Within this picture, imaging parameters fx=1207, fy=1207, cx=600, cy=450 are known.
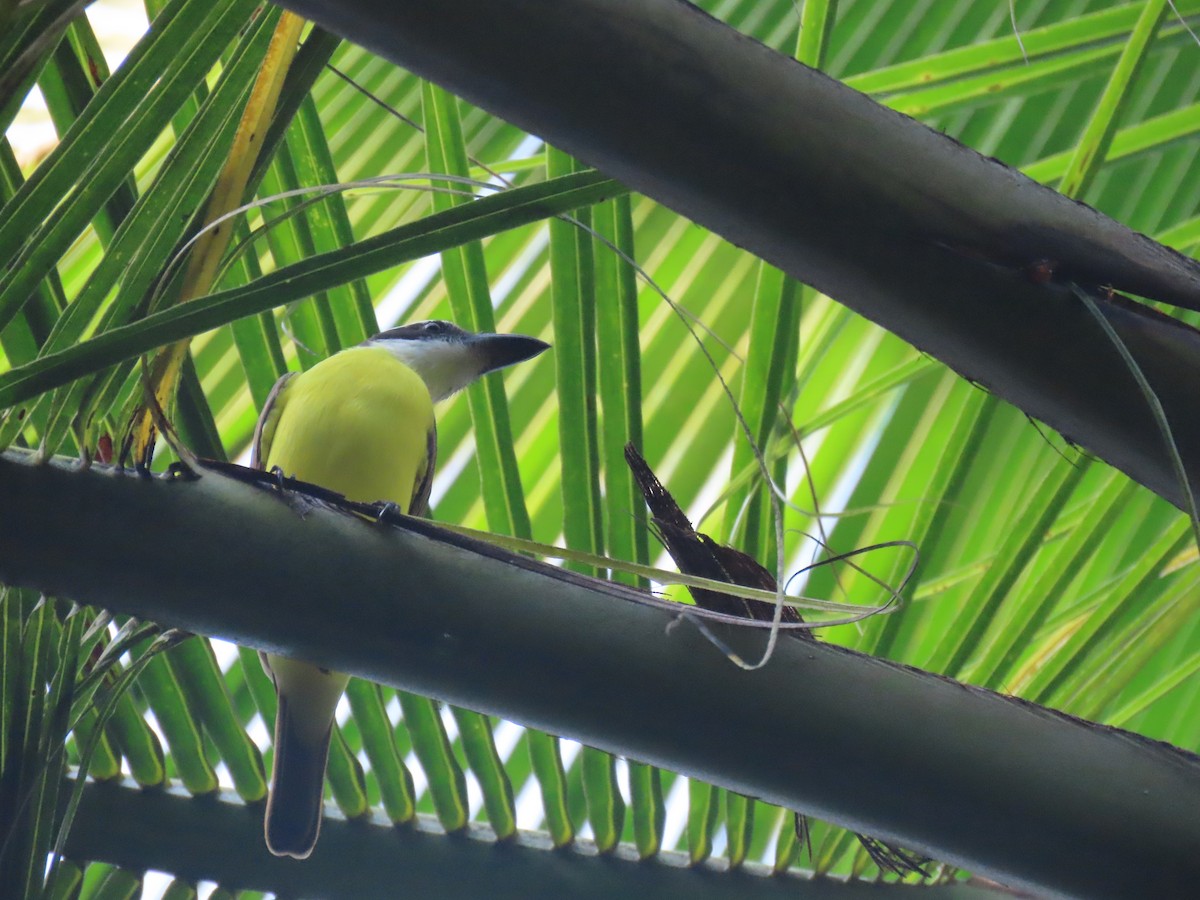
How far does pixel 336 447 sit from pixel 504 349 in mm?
258

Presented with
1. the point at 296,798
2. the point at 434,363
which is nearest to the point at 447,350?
the point at 434,363

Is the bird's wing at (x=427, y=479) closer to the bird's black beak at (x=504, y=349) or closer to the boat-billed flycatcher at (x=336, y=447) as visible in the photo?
the boat-billed flycatcher at (x=336, y=447)

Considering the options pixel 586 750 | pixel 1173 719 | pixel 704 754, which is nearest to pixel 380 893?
pixel 586 750

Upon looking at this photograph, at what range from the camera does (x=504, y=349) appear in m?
1.63

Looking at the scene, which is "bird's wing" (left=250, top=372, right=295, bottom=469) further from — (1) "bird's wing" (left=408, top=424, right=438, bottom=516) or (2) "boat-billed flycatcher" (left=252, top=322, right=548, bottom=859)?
(1) "bird's wing" (left=408, top=424, right=438, bottom=516)

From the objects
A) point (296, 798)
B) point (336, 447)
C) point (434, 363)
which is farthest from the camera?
point (434, 363)

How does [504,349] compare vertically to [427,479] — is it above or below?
above

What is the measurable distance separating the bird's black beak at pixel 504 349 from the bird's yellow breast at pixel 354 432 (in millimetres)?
149

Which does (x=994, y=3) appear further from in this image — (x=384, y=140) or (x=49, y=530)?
(x=49, y=530)

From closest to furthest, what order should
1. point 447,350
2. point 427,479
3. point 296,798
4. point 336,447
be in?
point 296,798, point 336,447, point 427,479, point 447,350

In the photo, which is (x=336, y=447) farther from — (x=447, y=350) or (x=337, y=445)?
(x=447, y=350)

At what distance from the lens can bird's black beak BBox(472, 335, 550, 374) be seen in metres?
1.36

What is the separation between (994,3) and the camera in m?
1.77

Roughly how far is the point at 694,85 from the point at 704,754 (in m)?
0.48
